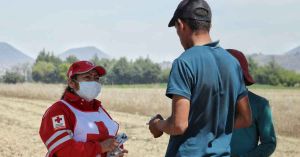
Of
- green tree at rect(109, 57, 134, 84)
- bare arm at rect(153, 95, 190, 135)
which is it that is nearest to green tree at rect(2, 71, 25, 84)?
green tree at rect(109, 57, 134, 84)

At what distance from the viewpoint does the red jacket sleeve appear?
11.5ft

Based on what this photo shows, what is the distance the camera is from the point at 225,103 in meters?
2.76

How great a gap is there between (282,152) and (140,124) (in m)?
6.50

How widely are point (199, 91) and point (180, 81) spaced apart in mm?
119

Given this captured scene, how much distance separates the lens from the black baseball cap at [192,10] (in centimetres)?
274

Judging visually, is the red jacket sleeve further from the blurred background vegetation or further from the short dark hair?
the blurred background vegetation

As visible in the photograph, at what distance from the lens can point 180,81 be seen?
8.50 ft

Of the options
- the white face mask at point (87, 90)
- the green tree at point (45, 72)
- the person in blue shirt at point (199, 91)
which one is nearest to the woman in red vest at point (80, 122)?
the white face mask at point (87, 90)

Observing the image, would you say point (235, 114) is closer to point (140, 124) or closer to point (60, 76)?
point (140, 124)

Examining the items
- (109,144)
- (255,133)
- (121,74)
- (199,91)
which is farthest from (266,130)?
(121,74)

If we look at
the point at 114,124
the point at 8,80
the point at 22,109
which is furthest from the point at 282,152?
the point at 8,80

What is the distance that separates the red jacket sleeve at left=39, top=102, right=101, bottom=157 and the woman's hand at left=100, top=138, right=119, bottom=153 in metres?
0.07

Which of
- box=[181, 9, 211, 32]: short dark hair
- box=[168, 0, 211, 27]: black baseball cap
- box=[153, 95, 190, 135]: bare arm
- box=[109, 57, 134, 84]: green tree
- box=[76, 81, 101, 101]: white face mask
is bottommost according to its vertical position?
box=[109, 57, 134, 84]: green tree

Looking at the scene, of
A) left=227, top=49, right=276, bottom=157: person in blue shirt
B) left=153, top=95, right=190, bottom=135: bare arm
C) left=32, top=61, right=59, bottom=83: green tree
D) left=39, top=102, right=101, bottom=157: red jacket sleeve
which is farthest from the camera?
left=32, top=61, right=59, bottom=83: green tree
